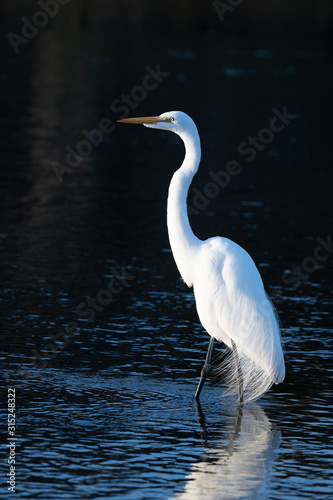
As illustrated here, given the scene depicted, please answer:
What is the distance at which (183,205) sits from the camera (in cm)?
794

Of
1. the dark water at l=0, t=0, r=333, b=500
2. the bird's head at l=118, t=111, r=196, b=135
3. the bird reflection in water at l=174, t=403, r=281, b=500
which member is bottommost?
the bird reflection in water at l=174, t=403, r=281, b=500

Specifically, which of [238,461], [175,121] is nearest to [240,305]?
[238,461]

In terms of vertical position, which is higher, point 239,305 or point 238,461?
point 239,305

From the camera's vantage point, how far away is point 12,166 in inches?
685

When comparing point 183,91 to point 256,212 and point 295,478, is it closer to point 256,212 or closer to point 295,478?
point 256,212

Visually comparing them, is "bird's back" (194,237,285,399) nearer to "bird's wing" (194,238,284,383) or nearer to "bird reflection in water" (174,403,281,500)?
"bird's wing" (194,238,284,383)

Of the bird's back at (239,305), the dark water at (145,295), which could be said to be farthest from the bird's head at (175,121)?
the dark water at (145,295)

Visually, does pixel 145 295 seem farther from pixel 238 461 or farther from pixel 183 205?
pixel 238 461

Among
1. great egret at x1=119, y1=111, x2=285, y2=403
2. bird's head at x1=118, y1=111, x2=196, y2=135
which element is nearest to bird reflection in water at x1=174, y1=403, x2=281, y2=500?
great egret at x1=119, y1=111, x2=285, y2=403

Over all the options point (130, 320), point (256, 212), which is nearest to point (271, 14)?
point (256, 212)

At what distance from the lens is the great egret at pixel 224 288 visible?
7.79 metres

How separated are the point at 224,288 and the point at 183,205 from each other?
0.76 m

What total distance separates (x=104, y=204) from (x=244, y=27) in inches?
1413

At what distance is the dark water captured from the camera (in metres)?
6.72
